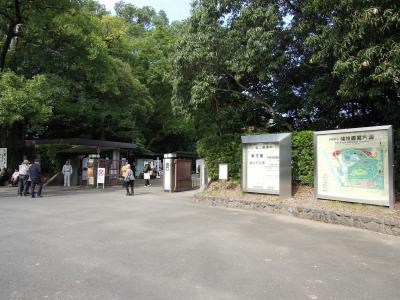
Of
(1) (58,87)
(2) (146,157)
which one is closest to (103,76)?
(1) (58,87)

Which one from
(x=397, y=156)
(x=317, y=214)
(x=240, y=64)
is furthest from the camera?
(x=240, y=64)

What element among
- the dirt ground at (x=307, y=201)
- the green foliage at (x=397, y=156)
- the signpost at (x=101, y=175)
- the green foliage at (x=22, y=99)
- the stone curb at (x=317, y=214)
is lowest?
the stone curb at (x=317, y=214)

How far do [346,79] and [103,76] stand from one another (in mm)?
13200

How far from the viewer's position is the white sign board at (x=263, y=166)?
38.6ft

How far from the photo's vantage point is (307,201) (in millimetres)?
10688

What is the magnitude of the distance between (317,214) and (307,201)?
1.18m

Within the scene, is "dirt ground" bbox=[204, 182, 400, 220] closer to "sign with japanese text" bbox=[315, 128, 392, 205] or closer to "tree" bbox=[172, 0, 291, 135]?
"sign with japanese text" bbox=[315, 128, 392, 205]

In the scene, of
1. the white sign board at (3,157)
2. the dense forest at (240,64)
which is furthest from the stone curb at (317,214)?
the white sign board at (3,157)

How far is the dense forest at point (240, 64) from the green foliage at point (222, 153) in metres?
0.09

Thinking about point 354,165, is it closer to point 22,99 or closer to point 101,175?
point 22,99

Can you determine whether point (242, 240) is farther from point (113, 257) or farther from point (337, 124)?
point (337, 124)

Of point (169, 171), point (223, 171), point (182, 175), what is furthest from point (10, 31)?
point (223, 171)

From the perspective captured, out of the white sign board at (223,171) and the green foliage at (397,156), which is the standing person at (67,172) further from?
the green foliage at (397,156)

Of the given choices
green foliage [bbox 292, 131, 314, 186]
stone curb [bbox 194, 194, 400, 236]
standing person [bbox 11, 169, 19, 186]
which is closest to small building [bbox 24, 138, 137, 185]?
standing person [bbox 11, 169, 19, 186]
